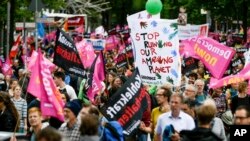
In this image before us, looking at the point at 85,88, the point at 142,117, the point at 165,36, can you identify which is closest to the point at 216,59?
the point at 165,36

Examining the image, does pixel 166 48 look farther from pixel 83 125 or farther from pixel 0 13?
pixel 0 13

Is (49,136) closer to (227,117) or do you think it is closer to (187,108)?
(187,108)

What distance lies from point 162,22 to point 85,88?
6.35 ft

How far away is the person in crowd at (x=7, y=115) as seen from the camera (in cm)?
1174

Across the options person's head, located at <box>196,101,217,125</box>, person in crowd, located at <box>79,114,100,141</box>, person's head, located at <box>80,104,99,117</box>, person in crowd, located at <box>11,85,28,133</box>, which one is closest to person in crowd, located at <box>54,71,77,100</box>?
person in crowd, located at <box>11,85,28,133</box>

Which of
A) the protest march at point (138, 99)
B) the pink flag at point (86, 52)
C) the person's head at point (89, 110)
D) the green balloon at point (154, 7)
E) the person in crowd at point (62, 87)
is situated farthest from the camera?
the pink flag at point (86, 52)

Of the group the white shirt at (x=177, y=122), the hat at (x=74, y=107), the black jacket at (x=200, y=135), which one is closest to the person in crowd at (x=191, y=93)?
the white shirt at (x=177, y=122)

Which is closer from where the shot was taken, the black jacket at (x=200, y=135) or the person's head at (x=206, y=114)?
the black jacket at (x=200, y=135)

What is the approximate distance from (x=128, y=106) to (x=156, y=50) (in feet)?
17.3

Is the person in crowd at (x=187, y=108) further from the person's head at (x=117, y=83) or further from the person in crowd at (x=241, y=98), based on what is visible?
the person's head at (x=117, y=83)

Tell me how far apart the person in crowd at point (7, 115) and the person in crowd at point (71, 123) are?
5.31 ft

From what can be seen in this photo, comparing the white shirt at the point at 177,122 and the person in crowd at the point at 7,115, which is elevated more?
the white shirt at the point at 177,122

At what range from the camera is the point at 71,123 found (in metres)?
10.0

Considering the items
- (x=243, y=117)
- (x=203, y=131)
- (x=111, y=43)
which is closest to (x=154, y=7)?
(x=243, y=117)
